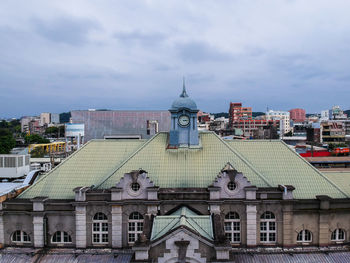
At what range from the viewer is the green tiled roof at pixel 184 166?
33438 millimetres

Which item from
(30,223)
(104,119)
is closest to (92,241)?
(30,223)

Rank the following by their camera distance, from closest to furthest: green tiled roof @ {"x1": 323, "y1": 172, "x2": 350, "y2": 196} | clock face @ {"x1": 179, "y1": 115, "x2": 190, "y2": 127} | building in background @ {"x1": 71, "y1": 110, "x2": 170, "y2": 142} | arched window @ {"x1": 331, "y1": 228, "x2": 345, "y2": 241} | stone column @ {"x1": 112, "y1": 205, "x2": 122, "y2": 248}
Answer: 1. stone column @ {"x1": 112, "y1": 205, "x2": 122, "y2": 248}
2. arched window @ {"x1": 331, "y1": 228, "x2": 345, "y2": 241}
3. green tiled roof @ {"x1": 323, "y1": 172, "x2": 350, "y2": 196}
4. clock face @ {"x1": 179, "y1": 115, "x2": 190, "y2": 127}
5. building in background @ {"x1": 71, "y1": 110, "x2": 170, "y2": 142}

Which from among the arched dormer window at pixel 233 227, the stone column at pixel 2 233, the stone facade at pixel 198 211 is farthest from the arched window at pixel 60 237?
the arched dormer window at pixel 233 227

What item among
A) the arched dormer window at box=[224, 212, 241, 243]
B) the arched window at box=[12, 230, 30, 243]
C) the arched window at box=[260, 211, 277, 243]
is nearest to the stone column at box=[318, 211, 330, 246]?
the arched window at box=[260, 211, 277, 243]

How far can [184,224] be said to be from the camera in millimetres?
26062

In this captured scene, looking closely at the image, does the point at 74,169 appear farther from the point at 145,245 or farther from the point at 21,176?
the point at 21,176

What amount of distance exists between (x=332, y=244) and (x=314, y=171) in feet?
25.2

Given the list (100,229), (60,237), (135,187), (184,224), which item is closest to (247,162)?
(184,224)

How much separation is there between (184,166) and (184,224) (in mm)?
9461

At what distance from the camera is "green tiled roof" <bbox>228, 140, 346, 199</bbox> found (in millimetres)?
33406

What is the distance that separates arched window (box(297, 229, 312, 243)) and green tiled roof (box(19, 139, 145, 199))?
65.7ft

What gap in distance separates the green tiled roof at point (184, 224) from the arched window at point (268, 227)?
22.6ft

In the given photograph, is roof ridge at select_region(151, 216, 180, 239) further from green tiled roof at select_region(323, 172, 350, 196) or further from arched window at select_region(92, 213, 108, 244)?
green tiled roof at select_region(323, 172, 350, 196)

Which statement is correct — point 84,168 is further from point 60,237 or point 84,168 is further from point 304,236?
point 304,236
